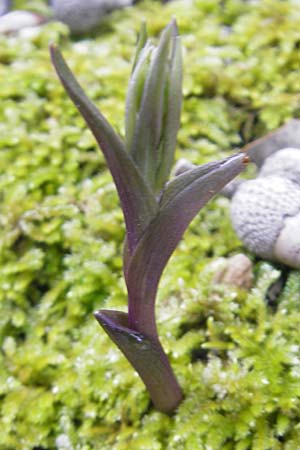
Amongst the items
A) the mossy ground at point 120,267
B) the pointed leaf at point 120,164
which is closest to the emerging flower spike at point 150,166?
the pointed leaf at point 120,164

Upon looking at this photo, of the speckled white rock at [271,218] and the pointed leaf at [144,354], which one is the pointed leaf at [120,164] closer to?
the pointed leaf at [144,354]

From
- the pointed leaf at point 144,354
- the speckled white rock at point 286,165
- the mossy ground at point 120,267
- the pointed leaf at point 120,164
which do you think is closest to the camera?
the pointed leaf at point 120,164

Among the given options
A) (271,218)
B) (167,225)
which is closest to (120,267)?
(271,218)

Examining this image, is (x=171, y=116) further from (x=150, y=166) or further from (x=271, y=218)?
(x=271, y=218)

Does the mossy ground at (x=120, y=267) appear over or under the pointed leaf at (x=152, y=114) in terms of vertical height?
under

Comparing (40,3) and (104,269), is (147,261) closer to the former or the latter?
(104,269)

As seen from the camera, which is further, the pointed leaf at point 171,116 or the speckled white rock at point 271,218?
the speckled white rock at point 271,218

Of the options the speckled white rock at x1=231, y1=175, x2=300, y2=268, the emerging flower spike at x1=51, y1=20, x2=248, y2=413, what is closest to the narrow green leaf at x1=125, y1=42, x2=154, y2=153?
the emerging flower spike at x1=51, y1=20, x2=248, y2=413
